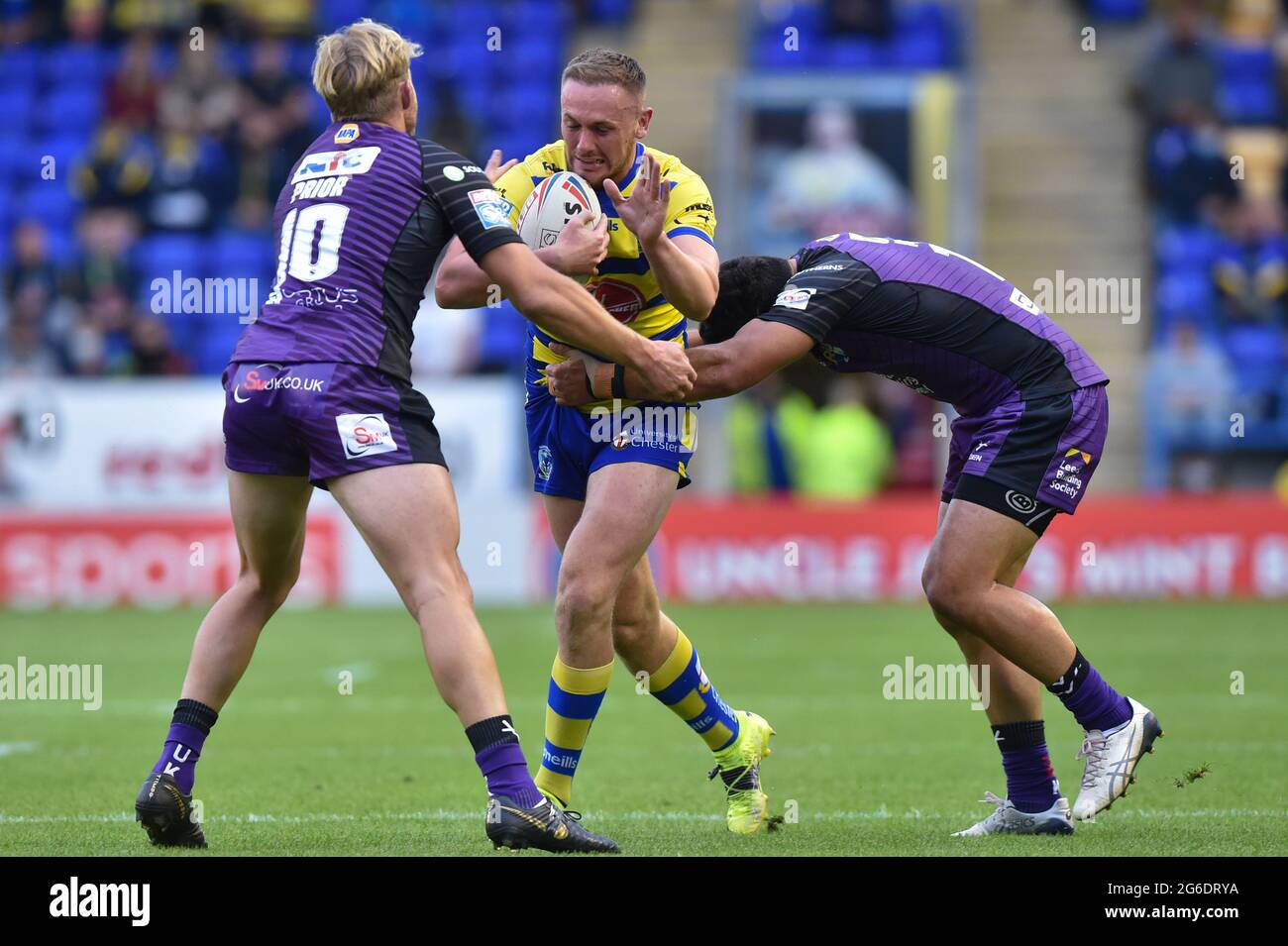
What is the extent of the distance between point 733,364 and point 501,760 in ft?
5.12

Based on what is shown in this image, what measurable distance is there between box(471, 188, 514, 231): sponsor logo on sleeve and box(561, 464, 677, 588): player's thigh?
1138 millimetres

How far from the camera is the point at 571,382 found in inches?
254

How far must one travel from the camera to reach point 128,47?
22172 mm

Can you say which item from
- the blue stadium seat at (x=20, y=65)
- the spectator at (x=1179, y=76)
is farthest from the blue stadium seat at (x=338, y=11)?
the spectator at (x=1179, y=76)

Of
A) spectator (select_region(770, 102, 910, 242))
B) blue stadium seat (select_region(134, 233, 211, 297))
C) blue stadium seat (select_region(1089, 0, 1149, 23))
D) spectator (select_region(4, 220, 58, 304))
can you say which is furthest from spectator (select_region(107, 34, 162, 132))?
blue stadium seat (select_region(1089, 0, 1149, 23))

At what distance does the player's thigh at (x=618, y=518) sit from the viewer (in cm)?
641

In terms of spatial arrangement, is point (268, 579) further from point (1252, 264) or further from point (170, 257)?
point (1252, 264)

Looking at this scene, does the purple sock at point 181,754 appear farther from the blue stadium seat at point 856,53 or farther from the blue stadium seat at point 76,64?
the blue stadium seat at point 76,64

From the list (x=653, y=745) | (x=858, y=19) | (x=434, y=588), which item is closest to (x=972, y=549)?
(x=434, y=588)

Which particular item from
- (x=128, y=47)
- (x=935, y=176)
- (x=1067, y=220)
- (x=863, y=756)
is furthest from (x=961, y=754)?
(x=128, y=47)

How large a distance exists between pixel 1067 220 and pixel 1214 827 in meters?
16.0

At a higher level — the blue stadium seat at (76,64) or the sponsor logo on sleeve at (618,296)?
the blue stadium seat at (76,64)

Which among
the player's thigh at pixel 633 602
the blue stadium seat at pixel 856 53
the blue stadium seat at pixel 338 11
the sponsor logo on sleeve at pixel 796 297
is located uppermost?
the blue stadium seat at pixel 338 11

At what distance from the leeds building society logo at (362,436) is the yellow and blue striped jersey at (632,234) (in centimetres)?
116
